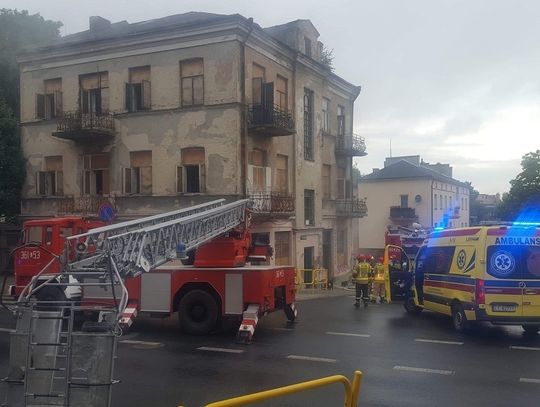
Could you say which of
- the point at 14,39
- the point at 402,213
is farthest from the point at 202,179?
the point at 402,213

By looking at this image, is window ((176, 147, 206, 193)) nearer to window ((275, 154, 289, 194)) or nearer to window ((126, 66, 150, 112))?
window ((126, 66, 150, 112))

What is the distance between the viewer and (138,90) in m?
23.7

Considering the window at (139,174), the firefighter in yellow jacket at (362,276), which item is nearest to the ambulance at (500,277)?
the firefighter in yellow jacket at (362,276)

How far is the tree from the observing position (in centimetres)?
4078

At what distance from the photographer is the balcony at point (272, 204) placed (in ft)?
74.0

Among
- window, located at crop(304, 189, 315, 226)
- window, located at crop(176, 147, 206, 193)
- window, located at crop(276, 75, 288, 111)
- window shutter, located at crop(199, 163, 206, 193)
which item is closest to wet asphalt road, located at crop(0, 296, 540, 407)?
window shutter, located at crop(199, 163, 206, 193)

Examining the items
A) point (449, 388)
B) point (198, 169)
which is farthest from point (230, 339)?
point (198, 169)

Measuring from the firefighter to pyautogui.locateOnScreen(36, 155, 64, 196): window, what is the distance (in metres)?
14.2

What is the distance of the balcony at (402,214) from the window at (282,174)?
101 feet

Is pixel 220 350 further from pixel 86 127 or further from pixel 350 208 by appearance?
pixel 350 208

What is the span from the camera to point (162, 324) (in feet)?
46.9

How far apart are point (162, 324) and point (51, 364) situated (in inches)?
329

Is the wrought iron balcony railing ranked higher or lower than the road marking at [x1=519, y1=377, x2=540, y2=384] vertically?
higher

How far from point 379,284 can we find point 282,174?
25.3 feet
